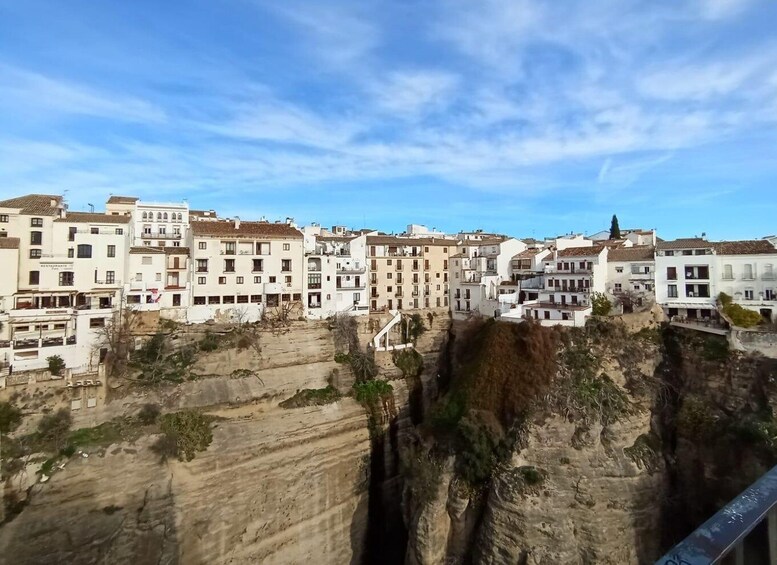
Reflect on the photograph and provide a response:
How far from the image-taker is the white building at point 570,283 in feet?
91.2

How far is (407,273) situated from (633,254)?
1577cm

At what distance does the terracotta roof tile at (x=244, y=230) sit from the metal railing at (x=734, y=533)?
28437 mm

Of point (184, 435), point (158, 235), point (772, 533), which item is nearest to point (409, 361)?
point (184, 435)

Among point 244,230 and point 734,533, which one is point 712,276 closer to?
point 244,230

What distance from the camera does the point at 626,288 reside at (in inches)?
1143

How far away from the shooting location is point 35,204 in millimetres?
25203

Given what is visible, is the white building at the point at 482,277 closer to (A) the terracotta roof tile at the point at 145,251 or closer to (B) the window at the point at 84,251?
(A) the terracotta roof tile at the point at 145,251

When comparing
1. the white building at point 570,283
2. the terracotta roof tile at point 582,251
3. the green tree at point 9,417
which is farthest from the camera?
the terracotta roof tile at point 582,251

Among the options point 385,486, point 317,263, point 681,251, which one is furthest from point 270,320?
point 681,251

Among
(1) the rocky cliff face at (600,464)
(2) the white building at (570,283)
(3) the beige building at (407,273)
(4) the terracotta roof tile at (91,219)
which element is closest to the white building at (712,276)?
(2) the white building at (570,283)

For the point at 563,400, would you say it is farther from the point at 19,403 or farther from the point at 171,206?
the point at 171,206

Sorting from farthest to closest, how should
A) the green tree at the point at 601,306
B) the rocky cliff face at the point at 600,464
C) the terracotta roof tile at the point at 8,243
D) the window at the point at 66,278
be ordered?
1. the green tree at the point at 601,306
2. the window at the point at 66,278
3. the terracotta roof tile at the point at 8,243
4. the rocky cliff face at the point at 600,464

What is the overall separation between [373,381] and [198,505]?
11.4 m

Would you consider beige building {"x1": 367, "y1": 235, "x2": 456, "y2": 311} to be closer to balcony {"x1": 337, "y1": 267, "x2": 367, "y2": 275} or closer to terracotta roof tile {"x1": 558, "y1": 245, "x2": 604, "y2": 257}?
balcony {"x1": 337, "y1": 267, "x2": 367, "y2": 275}
